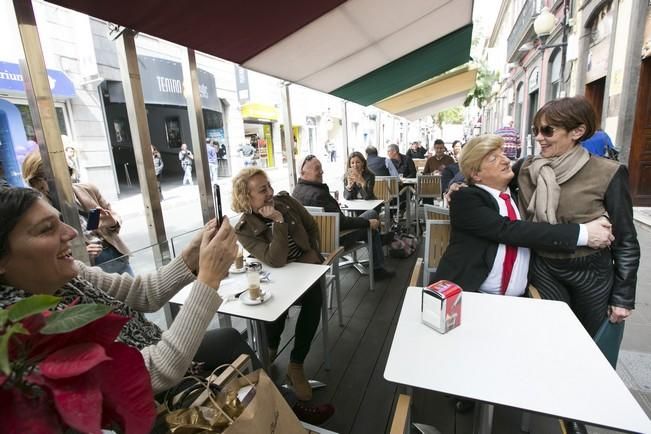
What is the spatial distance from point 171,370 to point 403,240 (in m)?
3.70

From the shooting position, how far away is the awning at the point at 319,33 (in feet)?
5.89

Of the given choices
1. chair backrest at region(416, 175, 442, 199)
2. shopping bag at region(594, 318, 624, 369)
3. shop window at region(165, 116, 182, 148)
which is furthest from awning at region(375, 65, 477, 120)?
shop window at region(165, 116, 182, 148)

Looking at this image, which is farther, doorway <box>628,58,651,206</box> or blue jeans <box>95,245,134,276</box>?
doorway <box>628,58,651,206</box>

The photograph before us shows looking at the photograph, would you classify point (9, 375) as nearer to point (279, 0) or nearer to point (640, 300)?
point (279, 0)

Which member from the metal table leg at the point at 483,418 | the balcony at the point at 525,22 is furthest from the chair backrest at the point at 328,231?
the balcony at the point at 525,22

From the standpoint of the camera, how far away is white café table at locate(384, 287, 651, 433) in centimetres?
95

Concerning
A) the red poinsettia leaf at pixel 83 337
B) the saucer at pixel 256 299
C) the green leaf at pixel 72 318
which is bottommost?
the saucer at pixel 256 299

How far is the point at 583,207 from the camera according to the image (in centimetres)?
152

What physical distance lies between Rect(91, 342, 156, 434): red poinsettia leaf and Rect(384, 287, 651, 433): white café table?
76 centimetres

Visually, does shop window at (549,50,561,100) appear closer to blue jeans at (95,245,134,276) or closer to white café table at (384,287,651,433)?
white café table at (384,287,651,433)

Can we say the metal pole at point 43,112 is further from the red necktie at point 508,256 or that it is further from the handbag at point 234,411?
the red necktie at point 508,256

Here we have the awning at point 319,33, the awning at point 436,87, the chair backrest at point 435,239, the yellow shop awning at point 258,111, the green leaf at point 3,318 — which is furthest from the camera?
the yellow shop awning at point 258,111

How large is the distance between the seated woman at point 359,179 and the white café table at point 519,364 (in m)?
3.14

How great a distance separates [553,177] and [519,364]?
0.88 meters
